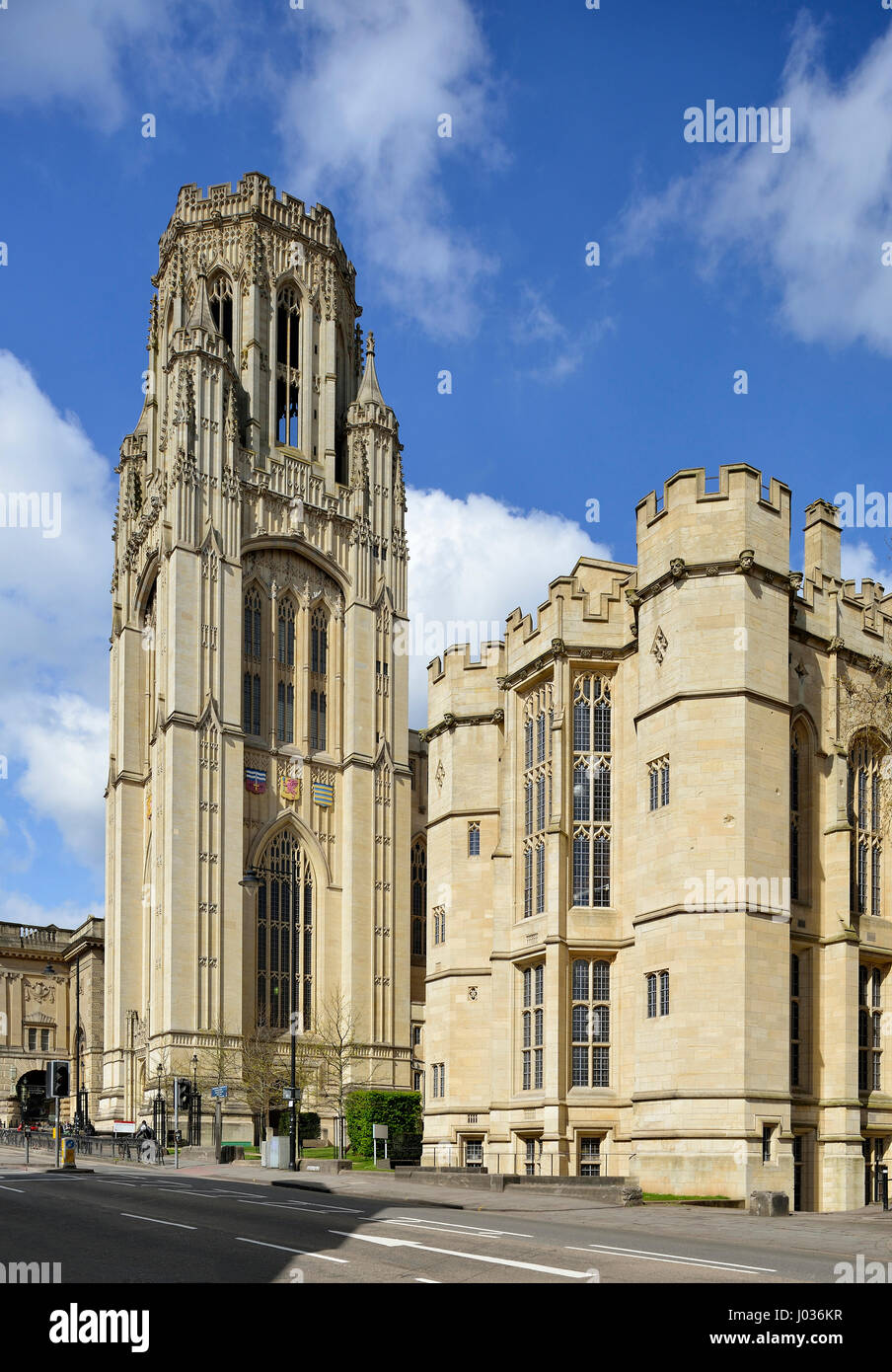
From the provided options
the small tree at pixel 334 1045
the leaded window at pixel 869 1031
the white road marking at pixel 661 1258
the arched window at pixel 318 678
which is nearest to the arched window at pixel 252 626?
the arched window at pixel 318 678

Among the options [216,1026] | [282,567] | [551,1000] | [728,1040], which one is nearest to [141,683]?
[282,567]

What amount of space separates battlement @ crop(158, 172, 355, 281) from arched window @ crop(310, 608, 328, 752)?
23.6 meters

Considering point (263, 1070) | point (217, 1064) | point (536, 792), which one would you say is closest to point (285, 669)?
point (217, 1064)

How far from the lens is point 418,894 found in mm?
81750

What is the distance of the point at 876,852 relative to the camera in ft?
118

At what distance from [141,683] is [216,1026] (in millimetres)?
Result: 21813

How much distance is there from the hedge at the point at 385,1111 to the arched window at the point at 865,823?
32.6 metres

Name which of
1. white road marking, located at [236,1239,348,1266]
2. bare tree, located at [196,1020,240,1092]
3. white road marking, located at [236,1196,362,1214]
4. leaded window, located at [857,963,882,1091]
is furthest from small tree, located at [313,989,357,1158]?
white road marking, located at [236,1239,348,1266]

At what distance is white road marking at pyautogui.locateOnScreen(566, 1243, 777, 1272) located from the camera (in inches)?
597

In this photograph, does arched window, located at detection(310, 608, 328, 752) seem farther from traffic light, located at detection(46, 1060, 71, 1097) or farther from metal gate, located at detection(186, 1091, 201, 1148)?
traffic light, located at detection(46, 1060, 71, 1097)

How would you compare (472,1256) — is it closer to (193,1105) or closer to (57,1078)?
(57,1078)

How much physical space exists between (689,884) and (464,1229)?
489 inches

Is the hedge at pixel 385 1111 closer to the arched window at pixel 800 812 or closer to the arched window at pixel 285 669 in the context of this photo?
the arched window at pixel 285 669

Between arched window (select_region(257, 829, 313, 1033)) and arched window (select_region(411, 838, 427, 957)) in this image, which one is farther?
arched window (select_region(411, 838, 427, 957))
